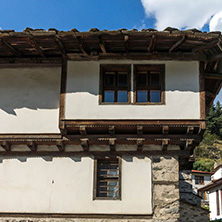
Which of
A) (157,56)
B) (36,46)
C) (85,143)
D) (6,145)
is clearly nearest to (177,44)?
(157,56)

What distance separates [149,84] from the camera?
30.5ft

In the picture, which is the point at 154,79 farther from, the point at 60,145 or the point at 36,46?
the point at 36,46

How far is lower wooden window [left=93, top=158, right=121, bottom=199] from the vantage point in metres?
8.95

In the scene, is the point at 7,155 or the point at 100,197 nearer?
the point at 100,197

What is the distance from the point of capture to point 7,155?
9430 millimetres

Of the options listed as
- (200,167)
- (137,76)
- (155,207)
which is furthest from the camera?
(200,167)

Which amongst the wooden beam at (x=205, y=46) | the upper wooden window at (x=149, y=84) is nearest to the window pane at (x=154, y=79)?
the upper wooden window at (x=149, y=84)

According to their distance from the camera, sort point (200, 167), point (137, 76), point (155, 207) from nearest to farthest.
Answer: point (155, 207) < point (137, 76) < point (200, 167)

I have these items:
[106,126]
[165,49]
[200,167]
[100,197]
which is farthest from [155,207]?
[200,167]

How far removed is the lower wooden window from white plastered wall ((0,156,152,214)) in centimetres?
14

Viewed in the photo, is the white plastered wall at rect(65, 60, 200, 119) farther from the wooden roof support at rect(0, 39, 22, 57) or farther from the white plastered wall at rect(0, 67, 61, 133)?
the wooden roof support at rect(0, 39, 22, 57)

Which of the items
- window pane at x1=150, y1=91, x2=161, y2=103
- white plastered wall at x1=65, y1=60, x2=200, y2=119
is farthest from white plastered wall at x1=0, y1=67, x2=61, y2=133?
window pane at x1=150, y1=91, x2=161, y2=103

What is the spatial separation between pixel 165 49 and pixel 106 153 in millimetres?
3120

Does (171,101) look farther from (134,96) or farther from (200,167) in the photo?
(200,167)
